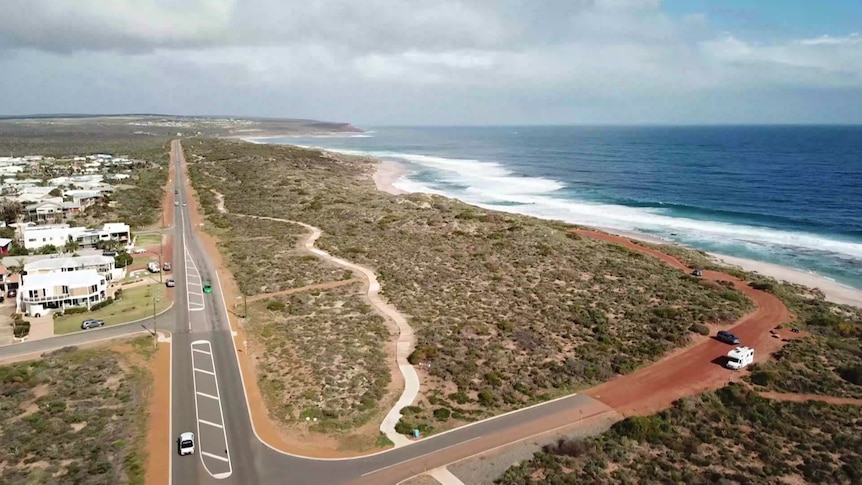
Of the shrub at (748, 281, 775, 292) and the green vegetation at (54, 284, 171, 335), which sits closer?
the green vegetation at (54, 284, 171, 335)

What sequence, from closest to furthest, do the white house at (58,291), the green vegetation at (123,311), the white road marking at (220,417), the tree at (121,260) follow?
the white road marking at (220,417), the green vegetation at (123,311), the white house at (58,291), the tree at (121,260)

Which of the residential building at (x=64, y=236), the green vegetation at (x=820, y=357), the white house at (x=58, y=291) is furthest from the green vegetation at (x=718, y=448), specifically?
the residential building at (x=64, y=236)

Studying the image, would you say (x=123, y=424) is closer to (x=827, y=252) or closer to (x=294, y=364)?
(x=294, y=364)

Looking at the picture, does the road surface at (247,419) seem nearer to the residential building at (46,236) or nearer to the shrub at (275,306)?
the shrub at (275,306)

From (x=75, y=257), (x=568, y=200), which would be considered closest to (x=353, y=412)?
(x=75, y=257)

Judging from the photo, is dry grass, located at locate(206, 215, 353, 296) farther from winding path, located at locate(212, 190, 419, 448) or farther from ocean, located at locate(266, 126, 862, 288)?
ocean, located at locate(266, 126, 862, 288)

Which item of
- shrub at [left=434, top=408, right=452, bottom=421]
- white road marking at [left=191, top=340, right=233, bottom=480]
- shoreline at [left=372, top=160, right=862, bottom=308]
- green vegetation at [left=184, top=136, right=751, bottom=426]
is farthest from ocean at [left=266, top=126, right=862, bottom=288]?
white road marking at [left=191, top=340, right=233, bottom=480]

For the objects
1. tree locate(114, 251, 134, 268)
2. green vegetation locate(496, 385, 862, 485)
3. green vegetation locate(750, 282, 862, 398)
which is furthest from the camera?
tree locate(114, 251, 134, 268)
